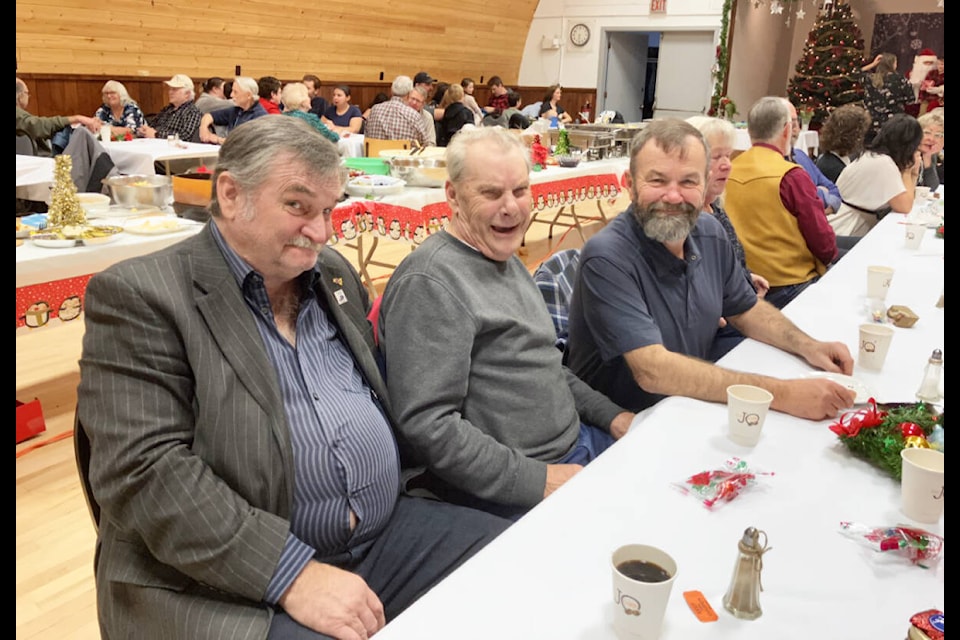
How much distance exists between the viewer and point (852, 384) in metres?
1.76

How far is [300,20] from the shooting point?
385 inches

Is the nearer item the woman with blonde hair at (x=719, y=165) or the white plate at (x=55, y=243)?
the white plate at (x=55, y=243)

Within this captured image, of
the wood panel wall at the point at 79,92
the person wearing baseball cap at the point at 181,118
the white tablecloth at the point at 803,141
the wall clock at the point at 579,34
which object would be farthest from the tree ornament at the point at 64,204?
the wall clock at the point at 579,34

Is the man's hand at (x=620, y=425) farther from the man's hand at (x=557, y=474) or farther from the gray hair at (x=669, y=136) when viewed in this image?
the gray hair at (x=669, y=136)

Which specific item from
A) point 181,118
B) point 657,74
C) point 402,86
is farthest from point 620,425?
point 657,74

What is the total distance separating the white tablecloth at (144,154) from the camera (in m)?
5.30

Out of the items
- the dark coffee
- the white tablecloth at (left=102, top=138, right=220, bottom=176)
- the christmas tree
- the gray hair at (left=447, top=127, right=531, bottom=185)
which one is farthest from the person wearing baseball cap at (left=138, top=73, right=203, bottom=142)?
the christmas tree

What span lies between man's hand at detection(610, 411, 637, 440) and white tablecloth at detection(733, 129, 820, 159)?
692cm

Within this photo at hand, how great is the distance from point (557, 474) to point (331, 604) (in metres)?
0.62

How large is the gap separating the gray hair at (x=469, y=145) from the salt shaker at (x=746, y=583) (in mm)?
1164

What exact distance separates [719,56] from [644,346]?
10268 mm

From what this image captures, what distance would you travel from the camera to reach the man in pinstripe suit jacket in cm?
120

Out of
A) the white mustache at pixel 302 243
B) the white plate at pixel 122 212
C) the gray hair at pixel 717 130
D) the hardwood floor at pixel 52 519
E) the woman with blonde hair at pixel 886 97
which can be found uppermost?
the woman with blonde hair at pixel 886 97

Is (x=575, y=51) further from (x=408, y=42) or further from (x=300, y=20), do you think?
(x=300, y=20)
